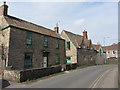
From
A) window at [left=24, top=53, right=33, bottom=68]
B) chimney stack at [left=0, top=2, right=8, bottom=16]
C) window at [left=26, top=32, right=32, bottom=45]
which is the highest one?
chimney stack at [left=0, top=2, right=8, bottom=16]

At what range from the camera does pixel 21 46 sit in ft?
50.0

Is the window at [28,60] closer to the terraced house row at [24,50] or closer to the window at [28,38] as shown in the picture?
the terraced house row at [24,50]

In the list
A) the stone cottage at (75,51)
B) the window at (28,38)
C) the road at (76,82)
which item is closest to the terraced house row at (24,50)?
the window at (28,38)

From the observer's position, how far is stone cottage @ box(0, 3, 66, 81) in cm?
1393

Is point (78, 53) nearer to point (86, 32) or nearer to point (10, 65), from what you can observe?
point (86, 32)

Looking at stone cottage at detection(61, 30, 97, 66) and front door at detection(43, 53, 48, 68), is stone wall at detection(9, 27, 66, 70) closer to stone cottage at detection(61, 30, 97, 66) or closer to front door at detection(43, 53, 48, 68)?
front door at detection(43, 53, 48, 68)

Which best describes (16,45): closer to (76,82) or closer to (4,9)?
(4,9)

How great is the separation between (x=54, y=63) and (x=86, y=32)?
842 inches

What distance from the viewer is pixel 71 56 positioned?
90.9 ft

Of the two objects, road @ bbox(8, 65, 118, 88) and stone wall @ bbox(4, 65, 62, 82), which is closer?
road @ bbox(8, 65, 118, 88)

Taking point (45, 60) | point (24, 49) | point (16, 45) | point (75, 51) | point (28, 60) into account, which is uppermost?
point (16, 45)

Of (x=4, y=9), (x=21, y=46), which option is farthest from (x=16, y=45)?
(x=4, y=9)

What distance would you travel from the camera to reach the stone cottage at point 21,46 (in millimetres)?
13927

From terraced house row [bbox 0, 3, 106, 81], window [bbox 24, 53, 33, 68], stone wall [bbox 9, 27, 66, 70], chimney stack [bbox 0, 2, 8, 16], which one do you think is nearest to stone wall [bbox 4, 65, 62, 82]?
terraced house row [bbox 0, 3, 106, 81]
